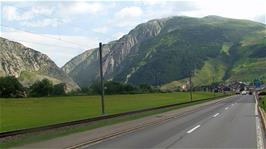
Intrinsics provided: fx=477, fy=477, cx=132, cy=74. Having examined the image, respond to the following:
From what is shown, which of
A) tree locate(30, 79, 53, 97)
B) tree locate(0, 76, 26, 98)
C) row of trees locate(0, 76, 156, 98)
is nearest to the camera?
tree locate(0, 76, 26, 98)

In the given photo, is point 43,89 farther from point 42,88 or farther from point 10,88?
point 10,88

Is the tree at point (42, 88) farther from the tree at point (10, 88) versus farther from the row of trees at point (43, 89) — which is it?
the tree at point (10, 88)

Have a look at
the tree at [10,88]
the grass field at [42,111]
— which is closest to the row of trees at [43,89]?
the tree at [10,88]

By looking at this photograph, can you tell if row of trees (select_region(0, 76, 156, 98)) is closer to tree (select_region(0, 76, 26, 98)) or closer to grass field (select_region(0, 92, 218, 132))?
→ tree (select_region(0, 76, 26, 98))

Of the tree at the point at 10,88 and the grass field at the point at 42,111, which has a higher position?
the tree at the point at 10,88

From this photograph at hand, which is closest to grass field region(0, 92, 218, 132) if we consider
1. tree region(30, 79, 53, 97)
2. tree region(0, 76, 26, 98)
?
tree region(0, 76, 26, 98)

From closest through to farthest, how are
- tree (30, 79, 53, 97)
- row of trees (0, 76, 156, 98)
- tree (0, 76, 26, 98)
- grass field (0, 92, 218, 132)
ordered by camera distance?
1. grass field (0, 92, 218, 132)
2. tree (0, 76, 26, 98)
3. row of trees (0, 76, 156, 98)
4. tree (30, 79, 53, 97)

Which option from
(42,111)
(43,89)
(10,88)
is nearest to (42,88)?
(43,89)

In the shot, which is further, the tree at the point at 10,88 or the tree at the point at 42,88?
the tree at the point at 42,88

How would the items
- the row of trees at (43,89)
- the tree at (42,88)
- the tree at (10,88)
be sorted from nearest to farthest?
the tree at (10,88) < the row of trees at (43,89) < the tree at (42,88)

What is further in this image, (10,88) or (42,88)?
(42,88)

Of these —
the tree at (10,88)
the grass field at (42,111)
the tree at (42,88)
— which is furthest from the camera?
the tree at (42,88)

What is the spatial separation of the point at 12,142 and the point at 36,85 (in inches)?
3926

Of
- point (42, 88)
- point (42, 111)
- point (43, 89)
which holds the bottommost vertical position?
point (42, 111)
